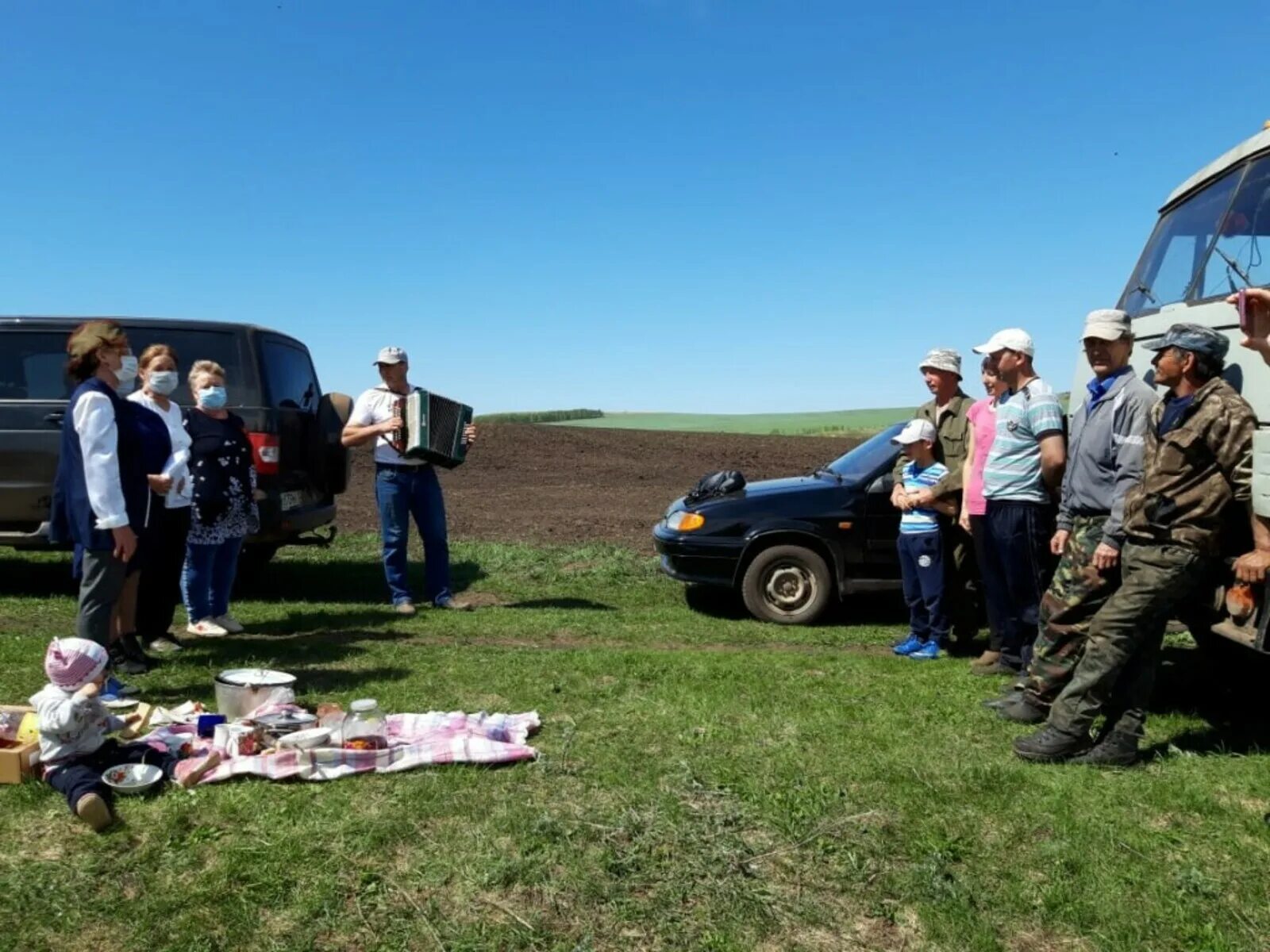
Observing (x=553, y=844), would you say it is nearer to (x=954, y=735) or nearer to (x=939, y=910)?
(x=939, y=910)

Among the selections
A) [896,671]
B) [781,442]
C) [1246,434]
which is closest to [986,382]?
[896,671]

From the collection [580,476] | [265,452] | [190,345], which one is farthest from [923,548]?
[580,476]

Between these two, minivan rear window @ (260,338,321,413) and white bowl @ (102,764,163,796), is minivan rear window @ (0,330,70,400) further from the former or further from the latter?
white bowl @ (102,764,163,796)

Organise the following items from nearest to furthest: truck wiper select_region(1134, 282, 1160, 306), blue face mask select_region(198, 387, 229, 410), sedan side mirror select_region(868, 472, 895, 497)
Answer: truck wiper select_region(1134, 282, 1160, 306) → blue face mask select_region(198, 387, 229, 410) → sedan side mirror select_region(868, 472, 895, 497)

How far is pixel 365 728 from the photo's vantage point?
170 inches

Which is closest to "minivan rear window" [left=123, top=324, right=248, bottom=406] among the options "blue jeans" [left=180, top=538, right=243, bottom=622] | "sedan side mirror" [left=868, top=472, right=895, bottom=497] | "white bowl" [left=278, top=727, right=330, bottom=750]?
"blue jeans" [left=180, top=538, right=243, bottom=622]

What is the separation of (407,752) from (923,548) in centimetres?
381

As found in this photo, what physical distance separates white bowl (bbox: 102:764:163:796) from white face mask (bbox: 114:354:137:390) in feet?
7.28

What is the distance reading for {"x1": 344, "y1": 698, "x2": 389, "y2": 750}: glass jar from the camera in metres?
4.17

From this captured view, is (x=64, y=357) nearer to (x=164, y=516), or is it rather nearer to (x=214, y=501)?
(x=214, y=501)

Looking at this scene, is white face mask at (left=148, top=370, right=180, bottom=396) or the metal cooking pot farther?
white face mask at (left=148, top=370, right=180, bottom=396)

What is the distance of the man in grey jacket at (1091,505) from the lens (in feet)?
14.8

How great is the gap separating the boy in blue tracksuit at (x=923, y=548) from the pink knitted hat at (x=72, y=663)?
477cm

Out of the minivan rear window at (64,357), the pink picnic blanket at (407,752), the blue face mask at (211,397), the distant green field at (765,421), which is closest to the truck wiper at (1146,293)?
the pink picnic blanket at (407,752)
